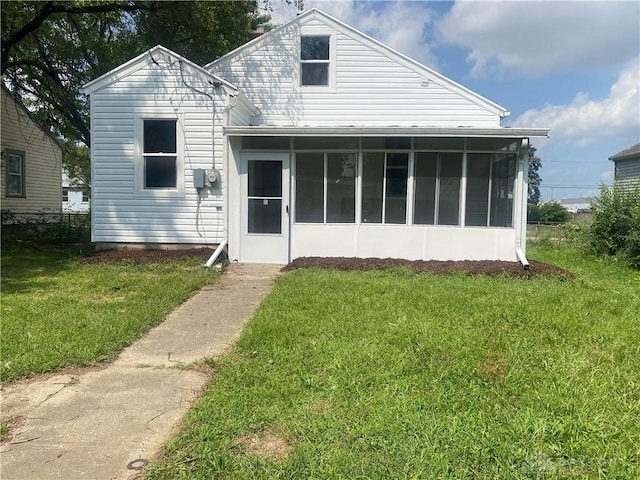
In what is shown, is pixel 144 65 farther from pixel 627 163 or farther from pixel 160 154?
pixel 627 163

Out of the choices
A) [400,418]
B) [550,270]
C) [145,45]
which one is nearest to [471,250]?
[550,270]

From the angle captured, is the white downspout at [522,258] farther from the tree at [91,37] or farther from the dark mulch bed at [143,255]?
the tree at [91,37]

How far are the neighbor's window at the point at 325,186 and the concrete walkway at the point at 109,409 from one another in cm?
495

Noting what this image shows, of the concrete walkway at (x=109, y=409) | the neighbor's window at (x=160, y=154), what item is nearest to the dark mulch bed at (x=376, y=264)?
the neighbor's window at (x=160, y=154)

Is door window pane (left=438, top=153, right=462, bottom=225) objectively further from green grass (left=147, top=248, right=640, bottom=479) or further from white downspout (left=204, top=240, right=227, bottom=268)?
white downspout (left=204, top=240, right=227, bottom=268)

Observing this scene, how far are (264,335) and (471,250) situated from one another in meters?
6.30

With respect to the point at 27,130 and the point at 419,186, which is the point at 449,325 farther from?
the point at 27,130

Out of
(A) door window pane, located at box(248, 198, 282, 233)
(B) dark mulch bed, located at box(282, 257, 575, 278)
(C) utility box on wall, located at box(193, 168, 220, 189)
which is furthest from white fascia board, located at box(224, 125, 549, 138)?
(B) dark mulch bed, located at box(282, 257, 575, 278)

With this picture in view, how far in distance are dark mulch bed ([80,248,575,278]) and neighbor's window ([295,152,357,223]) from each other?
1.03m

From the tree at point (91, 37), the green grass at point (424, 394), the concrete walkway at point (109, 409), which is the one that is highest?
the tree at point (91, 37)

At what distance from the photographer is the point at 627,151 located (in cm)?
2281

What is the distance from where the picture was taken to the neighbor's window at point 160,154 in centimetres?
995

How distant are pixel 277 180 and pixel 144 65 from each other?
397cm

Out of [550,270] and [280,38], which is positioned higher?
[280,38]
